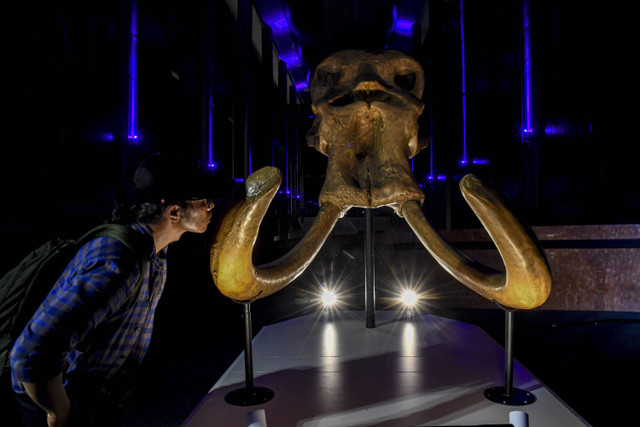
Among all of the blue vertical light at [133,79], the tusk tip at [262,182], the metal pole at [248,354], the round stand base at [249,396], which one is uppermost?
the blue vertical light at [133,79]

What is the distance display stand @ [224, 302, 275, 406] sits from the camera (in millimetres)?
1906

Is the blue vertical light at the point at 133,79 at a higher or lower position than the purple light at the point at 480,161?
higher

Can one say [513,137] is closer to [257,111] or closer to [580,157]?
[580,157]

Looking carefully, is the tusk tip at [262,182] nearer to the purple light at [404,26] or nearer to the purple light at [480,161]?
the purple light at [404,26]

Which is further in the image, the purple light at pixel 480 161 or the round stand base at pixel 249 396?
the purple light at pixel 480 161

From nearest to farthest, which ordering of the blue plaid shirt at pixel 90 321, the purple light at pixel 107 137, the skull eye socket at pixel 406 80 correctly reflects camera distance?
the blue plaid shirt at pixel 90 321 → the skull eye socket at pixel 406 80 → the purple light at pixel 107 137

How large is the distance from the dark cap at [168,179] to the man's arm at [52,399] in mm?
730

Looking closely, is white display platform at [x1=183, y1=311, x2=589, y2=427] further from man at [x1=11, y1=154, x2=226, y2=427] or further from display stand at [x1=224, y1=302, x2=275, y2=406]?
man at [x1=11, y1=154, x2=226, y2=427]

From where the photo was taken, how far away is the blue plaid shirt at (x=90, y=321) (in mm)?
1109

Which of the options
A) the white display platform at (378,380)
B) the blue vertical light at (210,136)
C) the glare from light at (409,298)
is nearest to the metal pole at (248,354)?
the white display platform at (378,380)

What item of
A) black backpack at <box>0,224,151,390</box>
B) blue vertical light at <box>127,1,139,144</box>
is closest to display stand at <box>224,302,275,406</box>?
black backpack at <box>0,224,151,390</box>

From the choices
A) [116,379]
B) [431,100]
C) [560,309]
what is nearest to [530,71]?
[431,100]

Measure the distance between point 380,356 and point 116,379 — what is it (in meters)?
1.58

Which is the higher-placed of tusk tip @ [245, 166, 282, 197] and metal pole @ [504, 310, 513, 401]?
tusk tip @ [245, 166, 282, 197]
